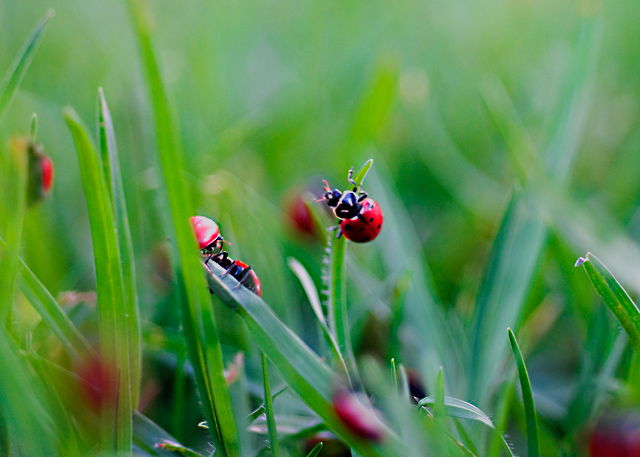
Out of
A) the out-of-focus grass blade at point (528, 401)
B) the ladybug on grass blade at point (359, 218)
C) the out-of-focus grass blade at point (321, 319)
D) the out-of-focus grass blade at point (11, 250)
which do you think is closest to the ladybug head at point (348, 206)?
the ladybug on grass blade at point (359, 218)

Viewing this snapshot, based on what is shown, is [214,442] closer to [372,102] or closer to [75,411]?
[75,411]

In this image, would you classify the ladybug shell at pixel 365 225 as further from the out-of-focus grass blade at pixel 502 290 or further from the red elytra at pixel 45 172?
the red elytra at pixel 45 172

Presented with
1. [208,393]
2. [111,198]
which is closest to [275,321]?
[208,393]

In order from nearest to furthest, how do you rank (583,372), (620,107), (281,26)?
(583,372), (620,107), (281,26)

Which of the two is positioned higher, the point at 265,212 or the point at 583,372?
the point at 265,212

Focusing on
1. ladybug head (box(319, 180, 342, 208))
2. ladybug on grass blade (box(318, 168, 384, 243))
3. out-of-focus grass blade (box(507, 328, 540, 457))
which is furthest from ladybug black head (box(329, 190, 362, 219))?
out-of-focus grass blade (box(507, 328, 540, 457))

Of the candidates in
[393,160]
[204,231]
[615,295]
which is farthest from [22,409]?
[393,160]

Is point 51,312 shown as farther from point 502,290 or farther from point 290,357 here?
point 502,290
